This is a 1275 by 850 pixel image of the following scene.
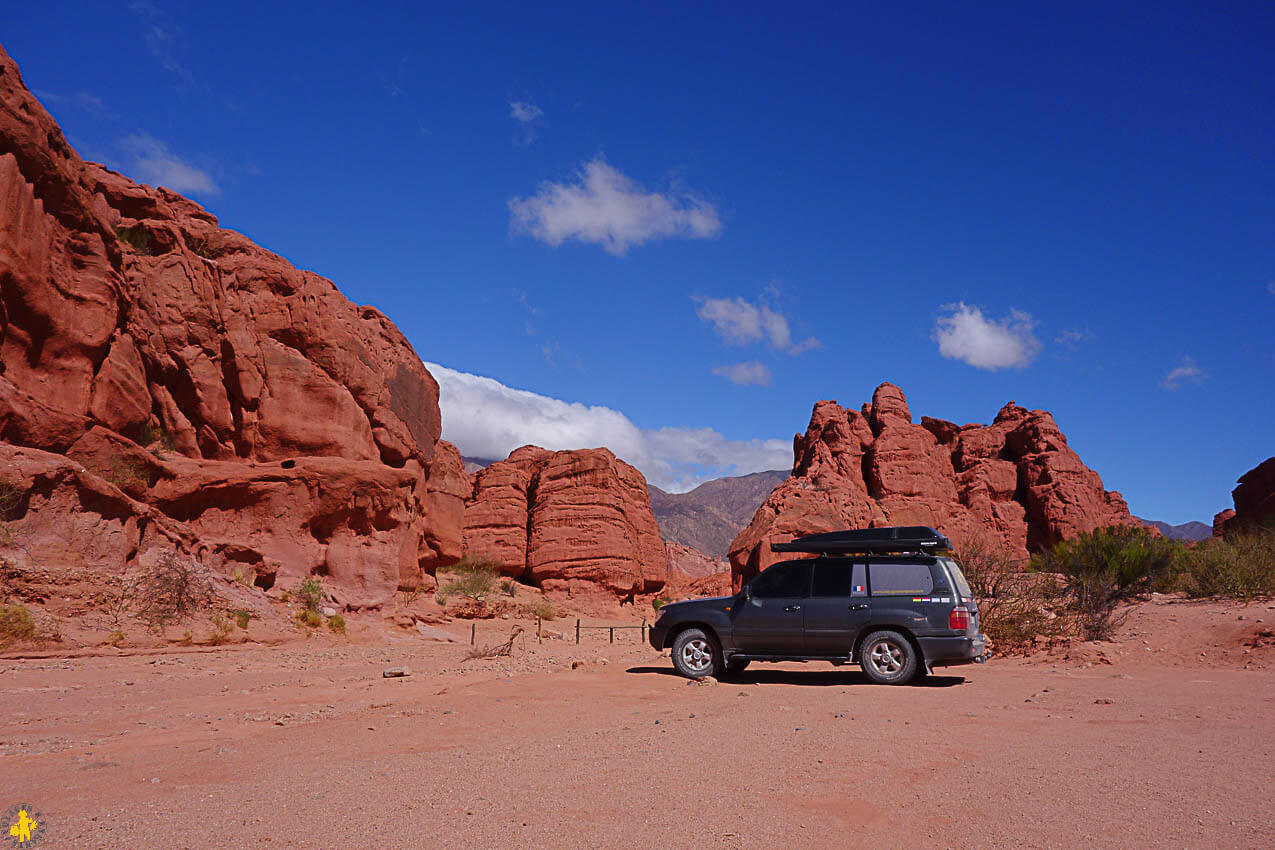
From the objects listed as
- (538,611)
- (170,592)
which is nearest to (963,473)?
(538,611)

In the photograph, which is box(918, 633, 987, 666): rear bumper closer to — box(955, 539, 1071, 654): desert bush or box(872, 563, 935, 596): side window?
box(872, 563, 935, 596): side window

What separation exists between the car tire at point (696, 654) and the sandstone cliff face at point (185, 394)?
13.1 metres

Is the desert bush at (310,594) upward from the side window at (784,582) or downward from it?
downward

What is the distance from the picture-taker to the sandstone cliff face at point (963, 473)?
57.1 meters

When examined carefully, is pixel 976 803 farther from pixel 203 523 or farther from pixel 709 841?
pixel 203 523

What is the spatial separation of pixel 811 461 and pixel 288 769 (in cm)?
5301

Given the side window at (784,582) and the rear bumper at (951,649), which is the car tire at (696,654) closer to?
the side window at (784,582)

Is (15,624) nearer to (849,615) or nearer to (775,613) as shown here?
(775,613)

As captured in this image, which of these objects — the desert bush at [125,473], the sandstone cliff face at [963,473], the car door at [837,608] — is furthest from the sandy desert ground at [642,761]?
the sandstone cliff face at [963,473]

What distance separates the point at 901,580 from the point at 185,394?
21.6 m

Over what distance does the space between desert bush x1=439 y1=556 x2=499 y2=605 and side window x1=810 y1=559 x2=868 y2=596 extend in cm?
2369

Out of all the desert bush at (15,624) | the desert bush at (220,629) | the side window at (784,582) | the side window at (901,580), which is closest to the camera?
the side window at (901,580)

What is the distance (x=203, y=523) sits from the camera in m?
21.1

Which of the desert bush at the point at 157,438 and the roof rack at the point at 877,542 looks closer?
the roof rack at the point at 877,542
